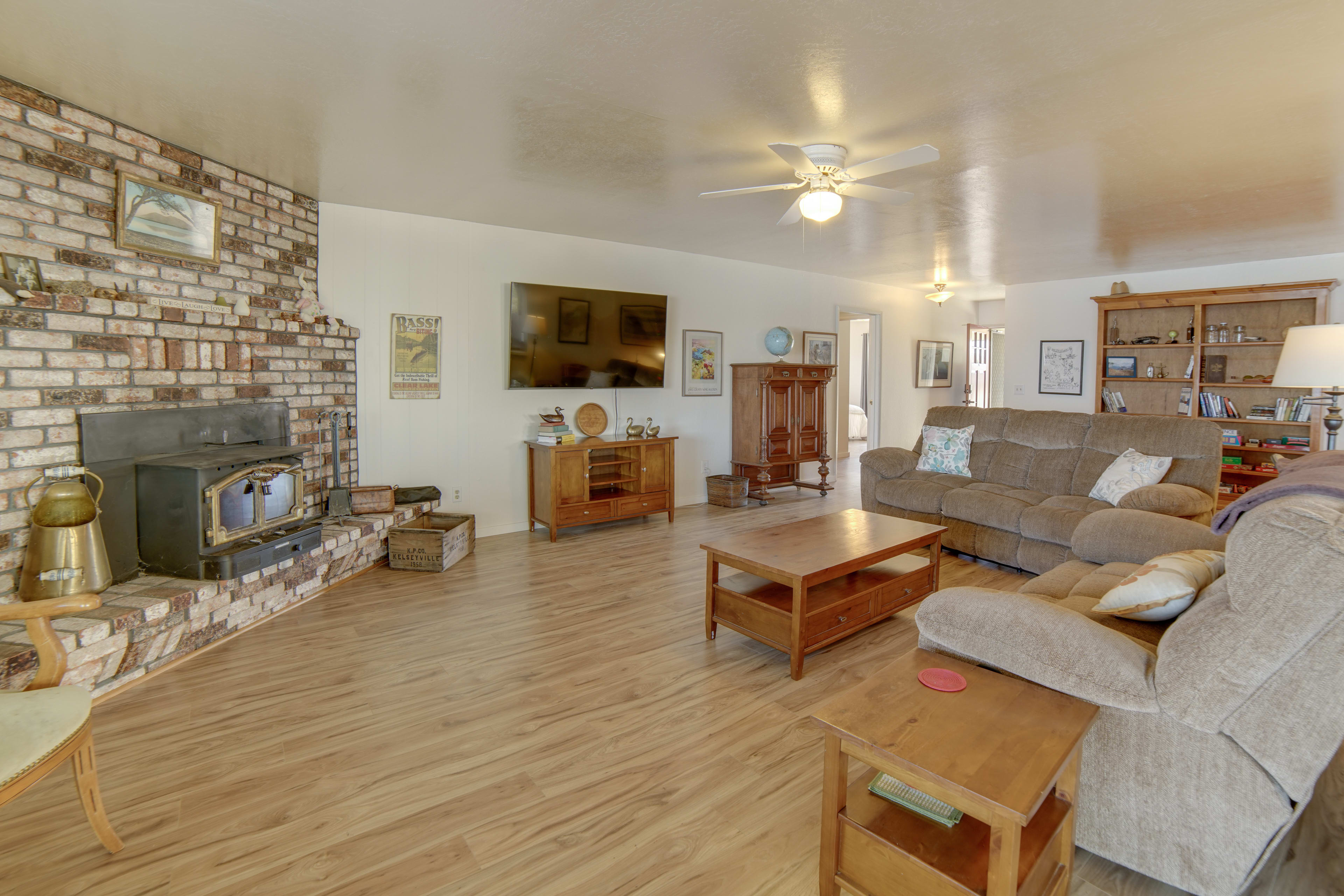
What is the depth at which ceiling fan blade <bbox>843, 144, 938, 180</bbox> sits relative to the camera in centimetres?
257

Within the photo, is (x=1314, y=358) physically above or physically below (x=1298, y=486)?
above

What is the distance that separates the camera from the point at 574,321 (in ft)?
16.9

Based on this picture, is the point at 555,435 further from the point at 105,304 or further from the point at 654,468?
the point at 105,304

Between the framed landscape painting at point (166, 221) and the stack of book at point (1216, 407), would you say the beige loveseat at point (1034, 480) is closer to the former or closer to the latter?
the stack of book at point (1216, 407)

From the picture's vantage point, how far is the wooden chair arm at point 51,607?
63.4 inches

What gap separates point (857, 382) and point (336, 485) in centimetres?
933

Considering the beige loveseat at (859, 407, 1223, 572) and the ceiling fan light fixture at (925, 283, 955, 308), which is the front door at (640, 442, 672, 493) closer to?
the beige loveseat at (859, 407, 1223, 572)

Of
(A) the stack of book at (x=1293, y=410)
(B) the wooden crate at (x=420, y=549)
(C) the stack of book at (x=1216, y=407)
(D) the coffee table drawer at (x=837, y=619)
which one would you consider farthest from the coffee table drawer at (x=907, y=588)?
(C) the stack of book at (x=1216, y=407)

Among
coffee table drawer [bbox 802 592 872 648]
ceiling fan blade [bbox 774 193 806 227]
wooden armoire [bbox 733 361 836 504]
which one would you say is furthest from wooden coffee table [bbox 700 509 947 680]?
wooden armoire [bbox 733 361 836 504]

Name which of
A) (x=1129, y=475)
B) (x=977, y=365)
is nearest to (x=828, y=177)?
(x=1129, y=475)

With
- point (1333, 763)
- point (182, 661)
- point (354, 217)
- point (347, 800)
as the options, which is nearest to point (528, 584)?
point (182, 661)

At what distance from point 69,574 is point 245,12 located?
6.92 feet

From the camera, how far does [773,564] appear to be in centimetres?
279

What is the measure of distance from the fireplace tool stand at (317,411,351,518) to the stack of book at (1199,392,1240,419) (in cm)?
719
